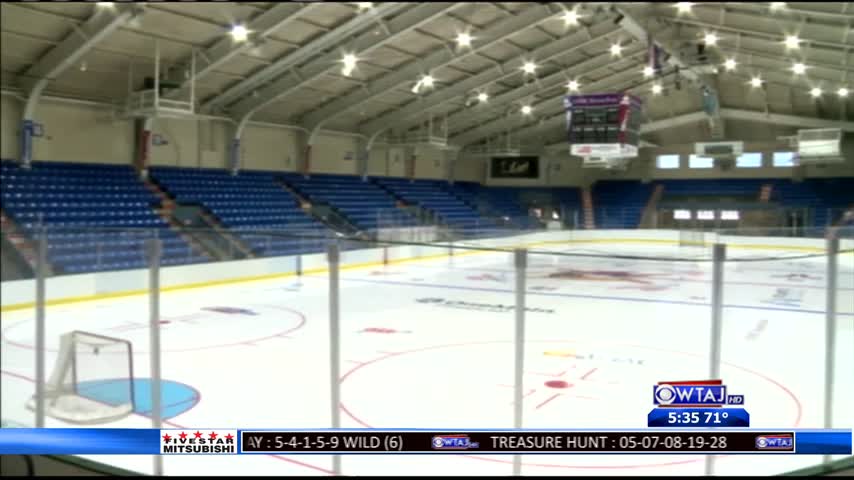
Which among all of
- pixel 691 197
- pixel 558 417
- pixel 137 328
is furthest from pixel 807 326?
pixel 691 197

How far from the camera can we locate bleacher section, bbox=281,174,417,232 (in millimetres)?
18969

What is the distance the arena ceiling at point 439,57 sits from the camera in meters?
12.6

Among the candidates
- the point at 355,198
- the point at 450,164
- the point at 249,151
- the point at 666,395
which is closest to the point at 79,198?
the point at 249,151

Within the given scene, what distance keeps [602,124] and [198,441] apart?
18614 mm

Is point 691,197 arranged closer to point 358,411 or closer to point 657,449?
point 358,411

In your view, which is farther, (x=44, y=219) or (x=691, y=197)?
(x=691, y=197)

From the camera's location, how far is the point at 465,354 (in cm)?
600

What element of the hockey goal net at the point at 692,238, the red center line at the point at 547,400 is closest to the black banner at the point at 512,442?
the red center line at the point at 547,400

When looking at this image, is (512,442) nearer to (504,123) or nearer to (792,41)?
(792,41)

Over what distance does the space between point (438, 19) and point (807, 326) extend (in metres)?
11.1

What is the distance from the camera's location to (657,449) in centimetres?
224

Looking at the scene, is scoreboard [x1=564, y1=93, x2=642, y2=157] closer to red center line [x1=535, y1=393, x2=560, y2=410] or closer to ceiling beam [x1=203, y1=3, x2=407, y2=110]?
ceiling beam [x1=203, y1=3, x2=407, y2=110]

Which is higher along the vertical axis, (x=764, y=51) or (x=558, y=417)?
(x=764, y=51)

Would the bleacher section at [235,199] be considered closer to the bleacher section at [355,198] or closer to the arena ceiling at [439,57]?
the bleacher section at [355,198]
